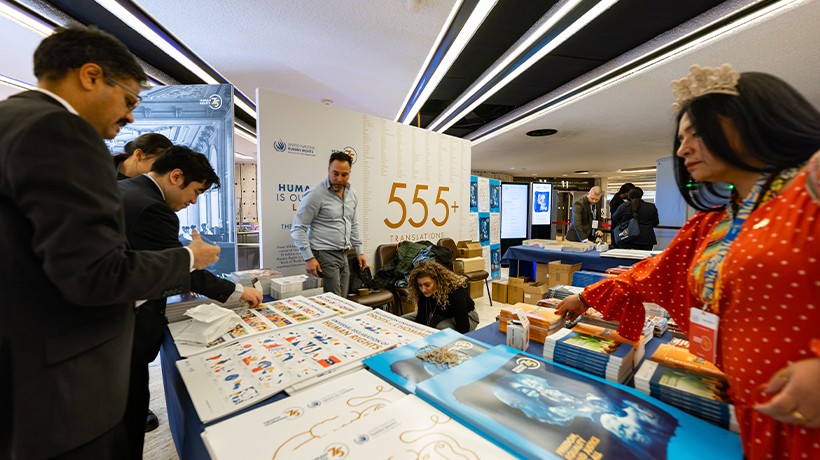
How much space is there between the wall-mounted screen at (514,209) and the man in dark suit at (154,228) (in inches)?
245

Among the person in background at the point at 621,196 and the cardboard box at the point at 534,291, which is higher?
the person in background at the point at 621,196

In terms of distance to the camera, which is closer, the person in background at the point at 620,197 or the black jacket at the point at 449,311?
the black jacket at the point at 449,311

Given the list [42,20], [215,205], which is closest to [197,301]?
[215,205]

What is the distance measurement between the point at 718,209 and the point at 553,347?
2.03 ft

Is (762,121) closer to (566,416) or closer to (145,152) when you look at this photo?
(566,416)

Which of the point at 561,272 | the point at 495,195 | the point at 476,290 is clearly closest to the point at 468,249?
the point at 476,290

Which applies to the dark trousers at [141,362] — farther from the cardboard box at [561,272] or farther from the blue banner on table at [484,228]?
the blue banner on table at [484,228]

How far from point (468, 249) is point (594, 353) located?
4015mm

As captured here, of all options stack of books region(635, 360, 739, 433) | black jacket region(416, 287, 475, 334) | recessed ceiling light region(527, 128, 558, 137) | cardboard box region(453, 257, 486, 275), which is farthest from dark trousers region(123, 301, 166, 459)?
recessed ceiling light region(527, 128, 558, 137)

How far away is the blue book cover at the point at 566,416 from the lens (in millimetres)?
644

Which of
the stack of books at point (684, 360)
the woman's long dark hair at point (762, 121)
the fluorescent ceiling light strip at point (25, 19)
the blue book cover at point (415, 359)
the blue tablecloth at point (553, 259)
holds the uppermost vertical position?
the fluorescent ceiling light strip at point (25, 19)

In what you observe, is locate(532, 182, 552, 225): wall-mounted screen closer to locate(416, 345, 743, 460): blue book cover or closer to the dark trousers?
locate(416, 345, 743, 460): blue book cover

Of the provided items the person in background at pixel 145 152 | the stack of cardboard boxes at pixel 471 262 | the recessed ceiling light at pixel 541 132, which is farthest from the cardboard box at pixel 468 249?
the person in background at pixel 145 152

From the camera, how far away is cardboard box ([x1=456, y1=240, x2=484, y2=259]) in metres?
4.92
